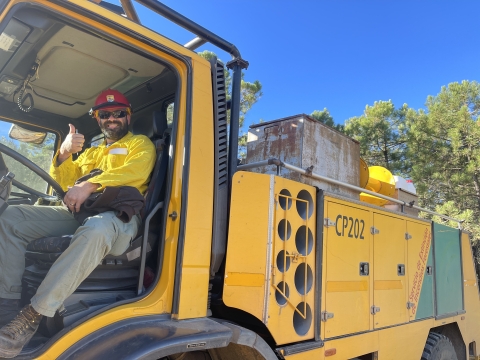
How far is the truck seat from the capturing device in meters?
1.85

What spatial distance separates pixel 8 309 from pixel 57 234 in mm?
491

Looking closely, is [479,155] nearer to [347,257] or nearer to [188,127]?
[347,257]

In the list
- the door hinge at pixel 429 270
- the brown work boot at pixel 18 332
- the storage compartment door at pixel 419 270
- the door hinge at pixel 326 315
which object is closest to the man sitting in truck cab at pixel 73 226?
the brown work boot at pixel 18 332

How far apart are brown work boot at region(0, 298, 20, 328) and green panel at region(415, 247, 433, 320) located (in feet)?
11.5

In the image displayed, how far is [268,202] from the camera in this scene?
239 cm

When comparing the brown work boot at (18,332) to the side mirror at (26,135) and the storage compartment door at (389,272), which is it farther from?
the storage compartment door at (389,272)

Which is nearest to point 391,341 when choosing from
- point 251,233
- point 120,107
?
point 251,233

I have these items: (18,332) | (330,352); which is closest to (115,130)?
(18,332)

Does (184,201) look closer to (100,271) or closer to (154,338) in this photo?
(100,271)

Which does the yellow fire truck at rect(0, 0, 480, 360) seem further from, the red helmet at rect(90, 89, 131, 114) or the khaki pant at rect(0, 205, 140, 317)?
the red helmet at rect(90, 89, 131, 114)

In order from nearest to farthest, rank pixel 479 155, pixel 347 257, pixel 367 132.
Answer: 1. pixel 347 257
2. pixel 479 155
3. pixel 367 132

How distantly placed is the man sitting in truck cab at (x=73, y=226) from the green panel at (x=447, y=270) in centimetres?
363

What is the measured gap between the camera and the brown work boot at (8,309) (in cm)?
184

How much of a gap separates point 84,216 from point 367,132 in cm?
1587
